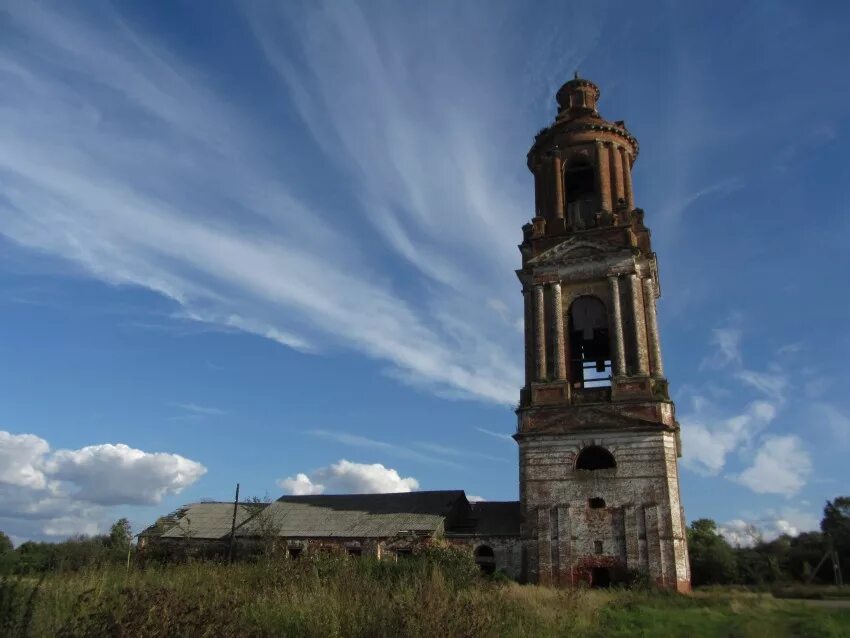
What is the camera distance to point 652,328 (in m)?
26.2

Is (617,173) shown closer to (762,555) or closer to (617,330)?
(617,330)

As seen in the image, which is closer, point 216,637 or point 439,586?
point 216,637

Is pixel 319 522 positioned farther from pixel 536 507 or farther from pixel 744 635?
pixel 744 635

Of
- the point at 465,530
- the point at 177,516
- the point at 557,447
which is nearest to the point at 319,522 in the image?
the point at 465,530

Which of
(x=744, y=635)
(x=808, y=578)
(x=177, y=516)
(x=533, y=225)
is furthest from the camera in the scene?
(x=808, y=578)

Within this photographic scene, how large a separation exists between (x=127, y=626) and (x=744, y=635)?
1297cm

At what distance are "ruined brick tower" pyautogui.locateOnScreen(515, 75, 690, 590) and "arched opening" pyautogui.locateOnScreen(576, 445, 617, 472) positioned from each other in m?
0.05

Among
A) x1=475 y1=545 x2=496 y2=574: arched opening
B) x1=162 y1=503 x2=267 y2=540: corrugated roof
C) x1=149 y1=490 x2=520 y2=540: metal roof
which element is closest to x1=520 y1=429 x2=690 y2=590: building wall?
x1=475 y1=545 x2=496 y2=574: arched opening

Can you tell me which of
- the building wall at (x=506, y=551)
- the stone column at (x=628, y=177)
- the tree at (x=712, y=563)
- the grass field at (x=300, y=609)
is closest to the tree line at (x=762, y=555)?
the tree at (x=712, y=563)

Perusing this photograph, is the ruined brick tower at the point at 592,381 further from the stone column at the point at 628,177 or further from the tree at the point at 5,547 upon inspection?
the tree at the point at 5,547

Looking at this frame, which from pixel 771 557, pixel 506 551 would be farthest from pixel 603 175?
pixel 771 557

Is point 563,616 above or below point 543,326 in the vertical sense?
below

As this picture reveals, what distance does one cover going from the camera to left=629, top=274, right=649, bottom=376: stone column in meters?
25.1

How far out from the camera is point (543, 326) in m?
27.0
